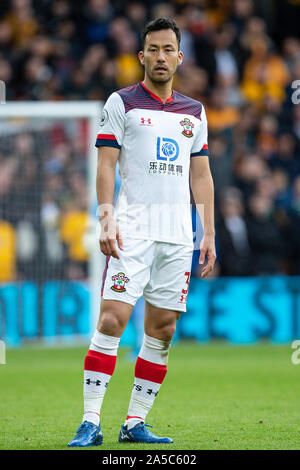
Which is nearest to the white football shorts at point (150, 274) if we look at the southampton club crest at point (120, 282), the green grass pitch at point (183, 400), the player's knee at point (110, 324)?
the southampton club crest at point (120, 282)

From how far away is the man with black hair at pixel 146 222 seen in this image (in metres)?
4.76

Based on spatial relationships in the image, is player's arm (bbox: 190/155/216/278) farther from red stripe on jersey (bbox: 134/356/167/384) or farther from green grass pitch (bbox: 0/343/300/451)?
green grass pitch (bbox: 0/343/300/451)

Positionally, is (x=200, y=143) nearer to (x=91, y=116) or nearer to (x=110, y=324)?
(x=110, y=324)

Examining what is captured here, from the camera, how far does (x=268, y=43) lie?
1484cm

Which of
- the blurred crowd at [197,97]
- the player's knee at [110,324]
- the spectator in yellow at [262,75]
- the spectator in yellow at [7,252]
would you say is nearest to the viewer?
the player's knee at [110,324]

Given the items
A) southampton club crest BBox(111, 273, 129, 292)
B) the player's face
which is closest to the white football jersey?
the player's face

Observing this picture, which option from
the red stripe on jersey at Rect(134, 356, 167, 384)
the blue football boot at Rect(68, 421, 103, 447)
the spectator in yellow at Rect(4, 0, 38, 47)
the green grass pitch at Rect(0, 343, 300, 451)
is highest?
the spectator in yellow at Rect(4, 0, 38, 47)

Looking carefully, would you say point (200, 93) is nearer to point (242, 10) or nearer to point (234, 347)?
point (242, 10)

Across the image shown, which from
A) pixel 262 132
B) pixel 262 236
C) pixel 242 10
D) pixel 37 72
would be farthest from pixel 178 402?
pixel 242 10

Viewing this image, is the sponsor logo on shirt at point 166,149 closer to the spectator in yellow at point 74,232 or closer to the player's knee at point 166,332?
the player's knee at point 166,332

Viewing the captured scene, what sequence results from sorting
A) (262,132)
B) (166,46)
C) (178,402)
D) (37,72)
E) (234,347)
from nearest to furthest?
(166,46), (178,402), (234,347), (262,132), (37,72)

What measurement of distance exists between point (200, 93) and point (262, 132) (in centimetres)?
119

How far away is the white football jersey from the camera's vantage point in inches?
191

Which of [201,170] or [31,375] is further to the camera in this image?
[31,375]
